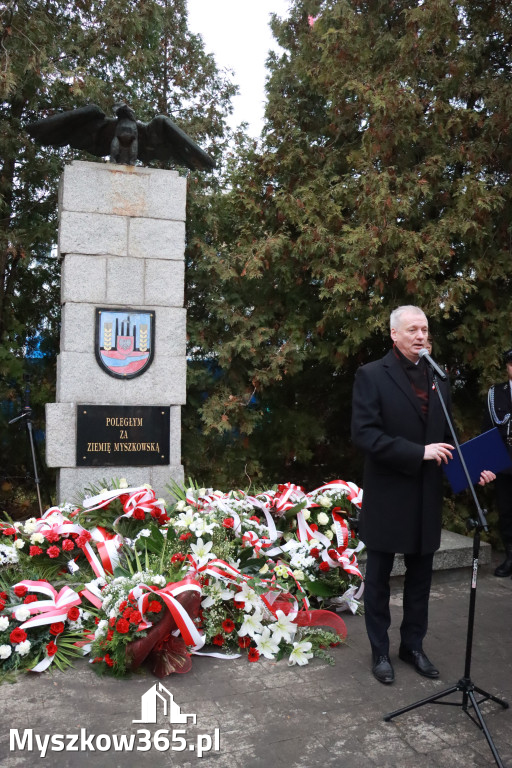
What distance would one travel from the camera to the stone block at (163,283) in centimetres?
501

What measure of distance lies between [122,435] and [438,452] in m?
2.70

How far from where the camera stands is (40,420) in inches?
273

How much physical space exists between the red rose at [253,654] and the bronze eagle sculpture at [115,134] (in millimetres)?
3654

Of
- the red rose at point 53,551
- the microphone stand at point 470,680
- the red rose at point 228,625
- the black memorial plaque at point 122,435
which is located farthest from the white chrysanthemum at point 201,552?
the black memorial plaque at point 122,435

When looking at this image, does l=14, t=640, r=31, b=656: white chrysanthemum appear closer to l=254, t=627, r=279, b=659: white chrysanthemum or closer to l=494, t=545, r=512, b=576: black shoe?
l=254, t=627, r=279, b=659: white chrysanthemum

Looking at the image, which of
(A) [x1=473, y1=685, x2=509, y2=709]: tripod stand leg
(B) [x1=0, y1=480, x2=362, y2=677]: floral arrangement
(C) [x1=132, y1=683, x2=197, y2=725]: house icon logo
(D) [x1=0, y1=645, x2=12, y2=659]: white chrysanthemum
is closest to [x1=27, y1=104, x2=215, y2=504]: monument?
(B) [x1=0, y1=480, x2=362, y2=677]: floral arrangement

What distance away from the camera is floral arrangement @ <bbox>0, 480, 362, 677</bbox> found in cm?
316

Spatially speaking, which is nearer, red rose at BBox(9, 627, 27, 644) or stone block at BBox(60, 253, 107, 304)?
red rose at BBox(9, 627, 27, 644)

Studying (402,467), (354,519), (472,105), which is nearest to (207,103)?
(472,105)

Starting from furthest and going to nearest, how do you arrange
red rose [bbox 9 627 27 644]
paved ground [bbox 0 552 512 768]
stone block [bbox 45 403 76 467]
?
stone block [bbox 45 403 76 467] → red rose [bbox 9 627 27 644] → paved ground [bbox 0 552 512 768]

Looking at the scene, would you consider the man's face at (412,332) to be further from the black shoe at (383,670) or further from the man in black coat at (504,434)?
the man in black coat at (504,434)

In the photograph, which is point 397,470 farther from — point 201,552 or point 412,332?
point 201,552

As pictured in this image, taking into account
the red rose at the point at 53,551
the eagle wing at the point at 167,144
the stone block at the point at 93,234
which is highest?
the eagle wing at the point at 167,144

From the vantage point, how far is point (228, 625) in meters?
3.41
